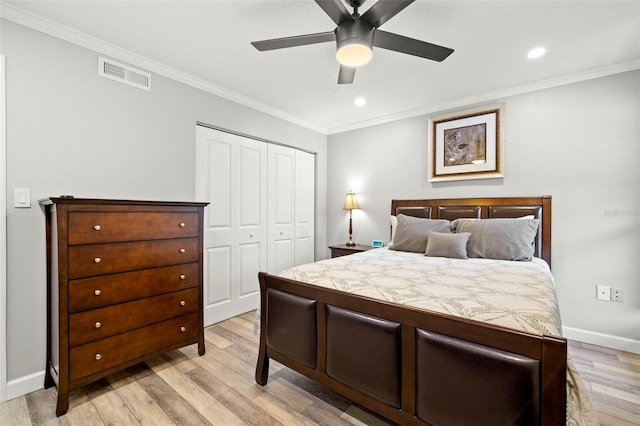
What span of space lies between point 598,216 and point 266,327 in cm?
307

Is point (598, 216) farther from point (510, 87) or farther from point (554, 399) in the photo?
→ point (554, 399)

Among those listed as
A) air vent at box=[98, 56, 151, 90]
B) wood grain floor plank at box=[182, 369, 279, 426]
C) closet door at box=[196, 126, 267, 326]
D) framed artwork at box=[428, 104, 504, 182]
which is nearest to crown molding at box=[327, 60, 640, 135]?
framed artwork at box=[428, 104, 504, 182]

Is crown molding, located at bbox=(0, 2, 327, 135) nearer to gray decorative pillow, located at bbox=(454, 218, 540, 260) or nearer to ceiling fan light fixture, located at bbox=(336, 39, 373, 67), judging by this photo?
ceiling fan light fixture, located at bbox=(336, 39, 373, 67)

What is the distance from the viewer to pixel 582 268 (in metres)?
2.75

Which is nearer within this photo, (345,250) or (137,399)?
(137,399)

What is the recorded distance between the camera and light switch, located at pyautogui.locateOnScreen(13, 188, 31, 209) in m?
1.91

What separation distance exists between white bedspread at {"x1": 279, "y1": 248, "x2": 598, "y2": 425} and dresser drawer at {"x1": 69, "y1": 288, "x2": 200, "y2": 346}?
93cm

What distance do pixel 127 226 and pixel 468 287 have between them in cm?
221

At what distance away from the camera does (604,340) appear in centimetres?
264

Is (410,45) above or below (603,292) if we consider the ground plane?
above

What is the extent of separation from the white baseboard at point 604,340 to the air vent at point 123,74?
14.8 feet

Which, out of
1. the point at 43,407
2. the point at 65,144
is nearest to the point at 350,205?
the point at 65,144

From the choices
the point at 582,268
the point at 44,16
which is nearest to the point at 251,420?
the point at 44,16

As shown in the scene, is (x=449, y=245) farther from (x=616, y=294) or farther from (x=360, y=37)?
(x=360, y=37)
